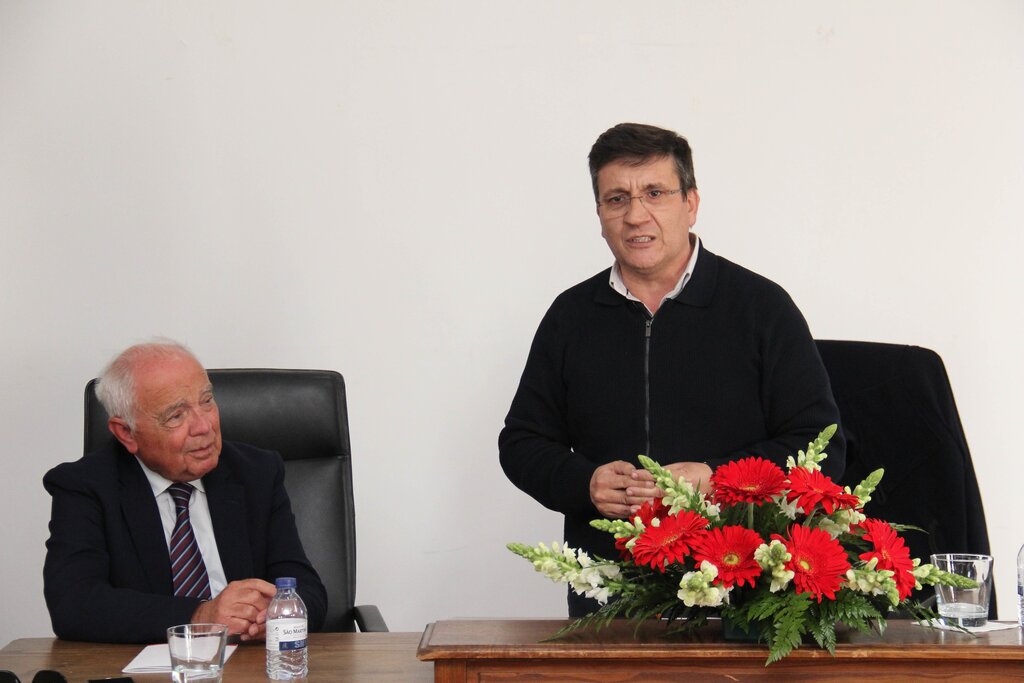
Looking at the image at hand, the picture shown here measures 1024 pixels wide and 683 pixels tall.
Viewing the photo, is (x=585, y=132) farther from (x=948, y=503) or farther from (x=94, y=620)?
(x=94, y=620)

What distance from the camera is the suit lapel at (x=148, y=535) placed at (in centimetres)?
218

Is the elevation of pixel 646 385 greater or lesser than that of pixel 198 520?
greater

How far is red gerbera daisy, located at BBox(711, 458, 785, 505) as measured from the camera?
1515 millimetres

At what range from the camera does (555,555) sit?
1531 mm

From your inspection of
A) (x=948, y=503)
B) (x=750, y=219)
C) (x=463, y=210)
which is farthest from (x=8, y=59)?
(x=948, y=503)

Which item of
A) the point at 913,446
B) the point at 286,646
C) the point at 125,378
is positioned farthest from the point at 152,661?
the point at 913,446

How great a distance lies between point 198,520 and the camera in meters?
2.30

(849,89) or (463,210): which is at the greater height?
(849,89)

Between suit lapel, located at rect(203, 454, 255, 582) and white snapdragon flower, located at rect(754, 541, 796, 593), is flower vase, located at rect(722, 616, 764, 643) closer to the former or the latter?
white snapdragon flower, located at rect(754, 541, 796, 593)

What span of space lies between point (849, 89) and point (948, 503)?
1.34m

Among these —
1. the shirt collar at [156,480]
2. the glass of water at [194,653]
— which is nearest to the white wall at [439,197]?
the shirt collar at [156,480]

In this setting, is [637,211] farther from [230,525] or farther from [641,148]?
[230,525]

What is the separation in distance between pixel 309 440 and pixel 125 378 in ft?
1.41

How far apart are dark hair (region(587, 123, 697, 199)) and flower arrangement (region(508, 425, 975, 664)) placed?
2.95 feet
